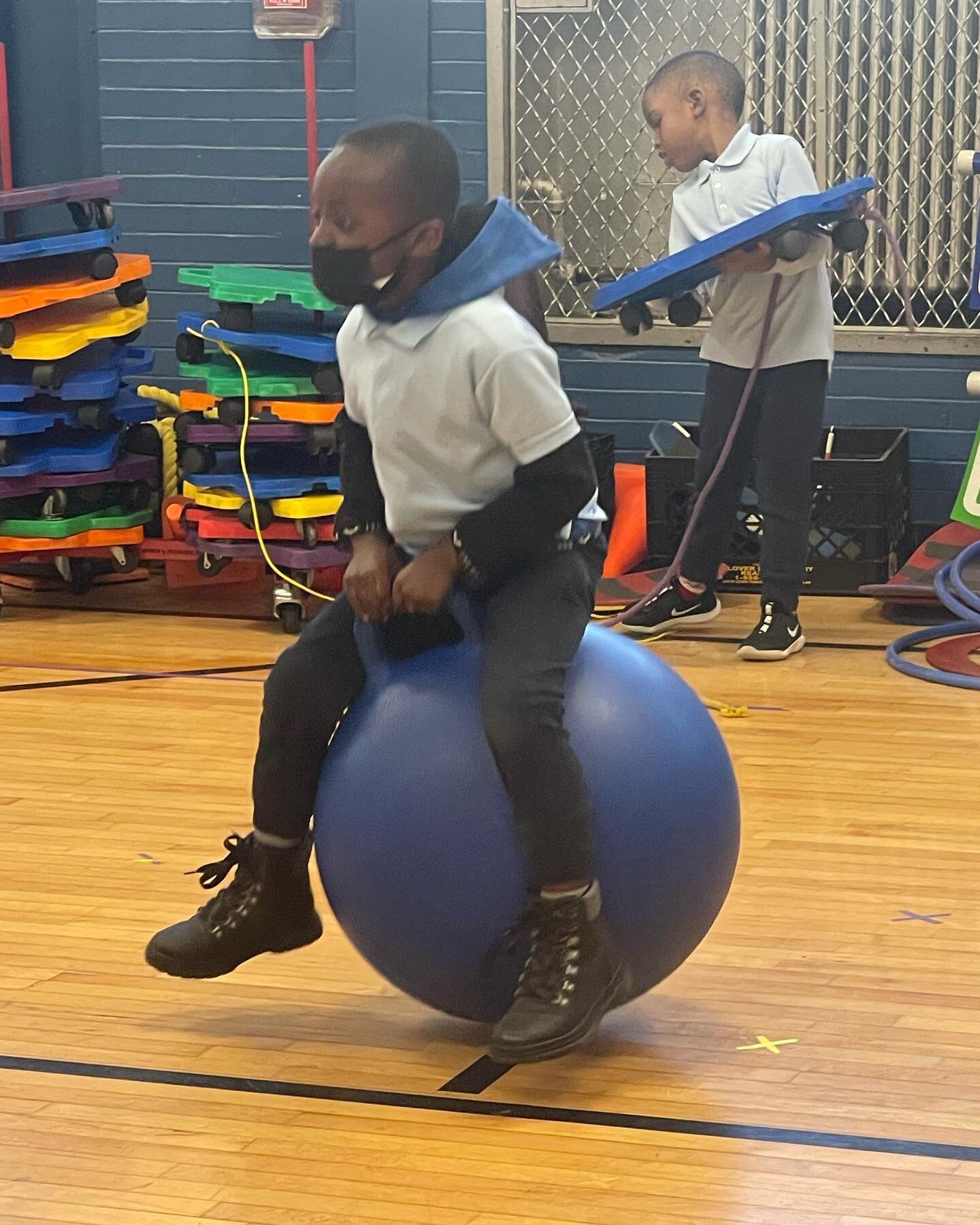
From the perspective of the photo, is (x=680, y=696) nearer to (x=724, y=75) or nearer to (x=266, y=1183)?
(x=266, y=1183)

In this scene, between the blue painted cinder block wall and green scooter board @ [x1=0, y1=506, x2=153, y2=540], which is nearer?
green scooter board @ [x1=0, y1=506, x2=153, y2=540]

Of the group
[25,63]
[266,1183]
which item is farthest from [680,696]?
[25,63]

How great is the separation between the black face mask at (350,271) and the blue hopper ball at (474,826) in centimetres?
39

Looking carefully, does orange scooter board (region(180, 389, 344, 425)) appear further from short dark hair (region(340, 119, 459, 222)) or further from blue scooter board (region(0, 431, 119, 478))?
short dark hair (region(340, 119, 459, 222))

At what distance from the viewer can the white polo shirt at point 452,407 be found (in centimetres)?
212

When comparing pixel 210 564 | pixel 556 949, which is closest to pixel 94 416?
pixel 210 564

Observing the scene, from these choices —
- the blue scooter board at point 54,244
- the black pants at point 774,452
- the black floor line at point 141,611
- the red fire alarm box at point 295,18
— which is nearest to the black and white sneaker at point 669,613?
the black pants at point 774,452

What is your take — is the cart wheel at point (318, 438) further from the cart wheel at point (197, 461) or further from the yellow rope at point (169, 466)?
the yellow rope at point (169, 466)

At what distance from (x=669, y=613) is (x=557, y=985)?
104 inches

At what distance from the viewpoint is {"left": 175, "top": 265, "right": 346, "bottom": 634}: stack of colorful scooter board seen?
182 inches

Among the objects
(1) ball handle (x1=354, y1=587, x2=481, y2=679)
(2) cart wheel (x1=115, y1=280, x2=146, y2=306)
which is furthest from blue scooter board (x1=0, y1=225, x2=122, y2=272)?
(1) ball handle (x1=354, y1=587, x2=481, y2=679)

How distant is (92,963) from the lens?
2582mm

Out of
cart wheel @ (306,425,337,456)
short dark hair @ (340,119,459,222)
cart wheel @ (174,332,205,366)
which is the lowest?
cart wheel @ (306,425,337,456)

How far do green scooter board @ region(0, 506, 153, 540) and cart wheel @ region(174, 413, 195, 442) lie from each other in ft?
0.98
